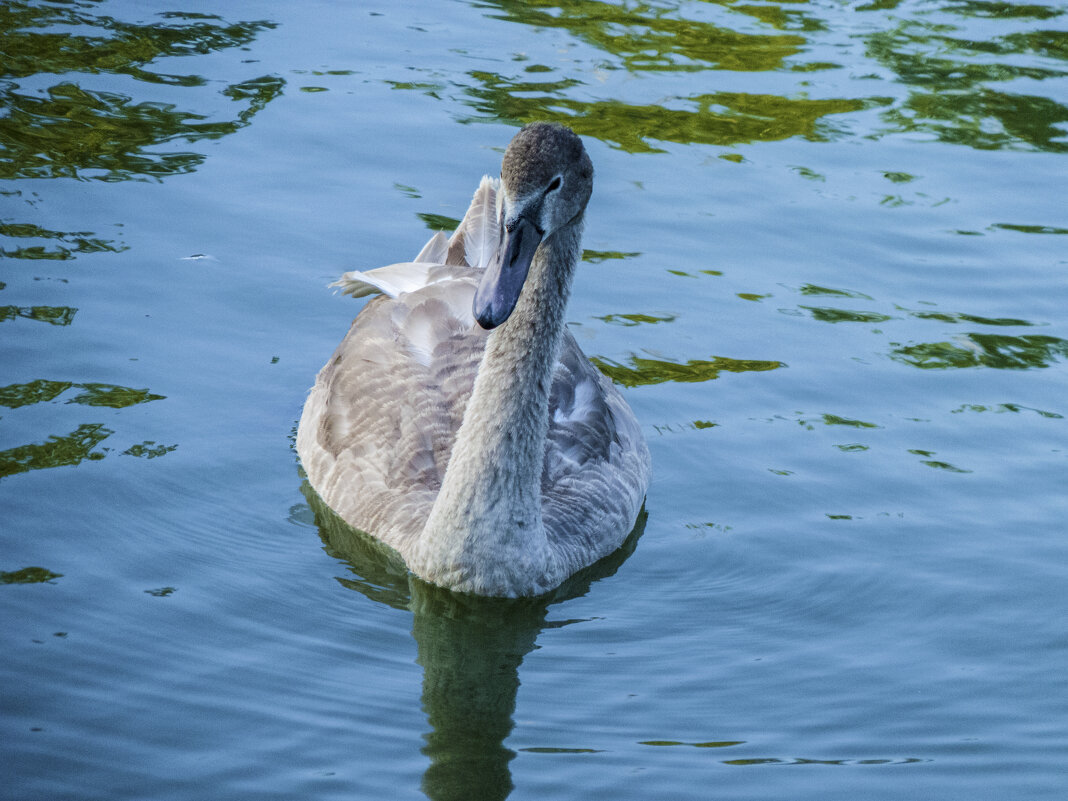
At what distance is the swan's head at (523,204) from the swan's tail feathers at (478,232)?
2637 mm

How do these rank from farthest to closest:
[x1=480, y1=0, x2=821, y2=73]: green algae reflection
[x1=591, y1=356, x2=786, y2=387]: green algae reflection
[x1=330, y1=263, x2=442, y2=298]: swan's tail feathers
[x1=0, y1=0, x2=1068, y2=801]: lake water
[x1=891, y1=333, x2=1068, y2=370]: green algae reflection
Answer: [x1=480, y1=0, x2=821, y2=73]: green algae reflection
[x1=891, y1=333, x2=1068, y2=370]: green algae reflection
[x1=591, y1=356, x2=786, y2=387]: green algae reflection
[x1=330, y1=263, x2=442, y2=298]: swan's tail feathers
[x1=0, y1=0, x2=1068, y2=801]: lake water

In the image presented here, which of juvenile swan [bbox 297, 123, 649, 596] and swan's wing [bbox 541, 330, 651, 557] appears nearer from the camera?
juvenile swan [bbox 297, 123, 649, 596]

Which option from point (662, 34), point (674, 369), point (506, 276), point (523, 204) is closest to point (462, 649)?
point (506, 276)

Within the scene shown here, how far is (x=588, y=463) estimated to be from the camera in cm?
870

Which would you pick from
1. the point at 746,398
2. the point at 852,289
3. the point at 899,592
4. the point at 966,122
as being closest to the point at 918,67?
the point at 966,122

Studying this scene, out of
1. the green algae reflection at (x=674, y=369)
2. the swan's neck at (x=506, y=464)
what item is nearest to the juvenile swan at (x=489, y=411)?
the swan's neck at (x=506, y=464)

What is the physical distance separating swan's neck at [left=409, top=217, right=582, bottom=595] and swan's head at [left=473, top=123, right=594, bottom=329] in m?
0.45

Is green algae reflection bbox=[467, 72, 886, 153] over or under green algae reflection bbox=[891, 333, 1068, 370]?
over

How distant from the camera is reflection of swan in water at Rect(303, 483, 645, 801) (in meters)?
6.40

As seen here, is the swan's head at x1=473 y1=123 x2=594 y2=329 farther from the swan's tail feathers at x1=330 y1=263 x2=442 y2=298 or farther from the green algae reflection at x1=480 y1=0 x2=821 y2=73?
the green algae reflection at x1=480 y1=0 x2=821 y2=73

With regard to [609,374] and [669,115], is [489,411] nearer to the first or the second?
[609,374]

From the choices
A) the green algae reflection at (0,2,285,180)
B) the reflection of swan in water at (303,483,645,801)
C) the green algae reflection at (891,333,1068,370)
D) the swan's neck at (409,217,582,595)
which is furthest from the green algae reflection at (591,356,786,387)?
the green algae reflection at (0,2,285,180)

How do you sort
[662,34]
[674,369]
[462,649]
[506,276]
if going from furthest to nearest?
1. [662,34]
2. [674,369]
3. [462,649]
4. [506,276]

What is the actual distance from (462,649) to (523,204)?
88.2 inches
